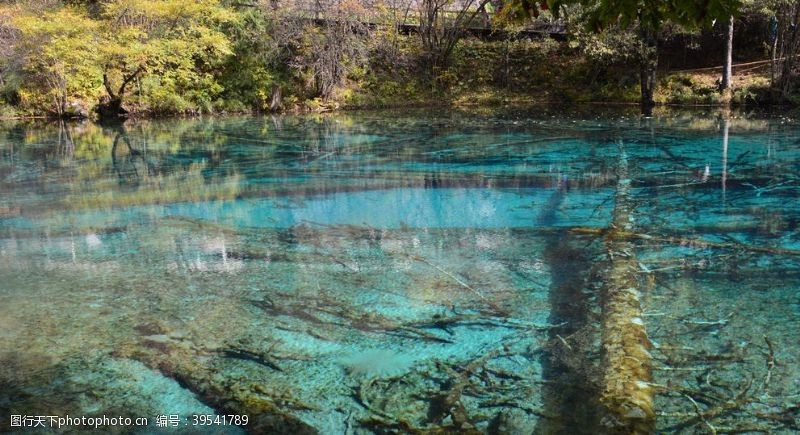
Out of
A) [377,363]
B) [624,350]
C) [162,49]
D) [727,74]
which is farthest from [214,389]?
[727,74]

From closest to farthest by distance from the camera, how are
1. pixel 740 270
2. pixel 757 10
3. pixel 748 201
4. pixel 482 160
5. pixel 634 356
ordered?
pixel 634 356
pixel 740 270
pixel 748 201
pixel 482 160
pixel 757 10

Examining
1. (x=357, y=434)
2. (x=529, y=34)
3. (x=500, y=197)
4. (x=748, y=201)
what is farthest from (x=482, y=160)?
(x=529, y=34)

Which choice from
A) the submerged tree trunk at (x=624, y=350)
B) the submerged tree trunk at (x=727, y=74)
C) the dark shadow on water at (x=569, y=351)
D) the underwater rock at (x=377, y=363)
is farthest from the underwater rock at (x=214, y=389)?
the submerged tree trunk at (x=727, y=74)

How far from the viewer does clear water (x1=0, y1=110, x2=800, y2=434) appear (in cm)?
320

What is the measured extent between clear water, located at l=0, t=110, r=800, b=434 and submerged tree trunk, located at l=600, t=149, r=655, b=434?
8 centimetres

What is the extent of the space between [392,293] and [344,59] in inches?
780

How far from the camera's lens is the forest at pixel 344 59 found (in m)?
20.5

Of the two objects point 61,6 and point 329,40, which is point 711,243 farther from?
point 61,6

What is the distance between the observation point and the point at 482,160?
1037cm

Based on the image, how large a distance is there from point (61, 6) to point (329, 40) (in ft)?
31.4

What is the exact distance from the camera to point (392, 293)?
465 centimetres

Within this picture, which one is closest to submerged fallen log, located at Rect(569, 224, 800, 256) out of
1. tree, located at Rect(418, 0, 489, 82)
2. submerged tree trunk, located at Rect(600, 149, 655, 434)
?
submerged tree trunk, located at Rect(600, 149, 655, 434)

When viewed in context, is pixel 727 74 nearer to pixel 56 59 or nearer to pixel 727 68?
pixel 727 68

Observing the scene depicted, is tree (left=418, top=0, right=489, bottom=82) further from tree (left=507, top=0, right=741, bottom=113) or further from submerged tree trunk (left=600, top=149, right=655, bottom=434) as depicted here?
tree (left=507, top=0, right=741, bottom=113)
